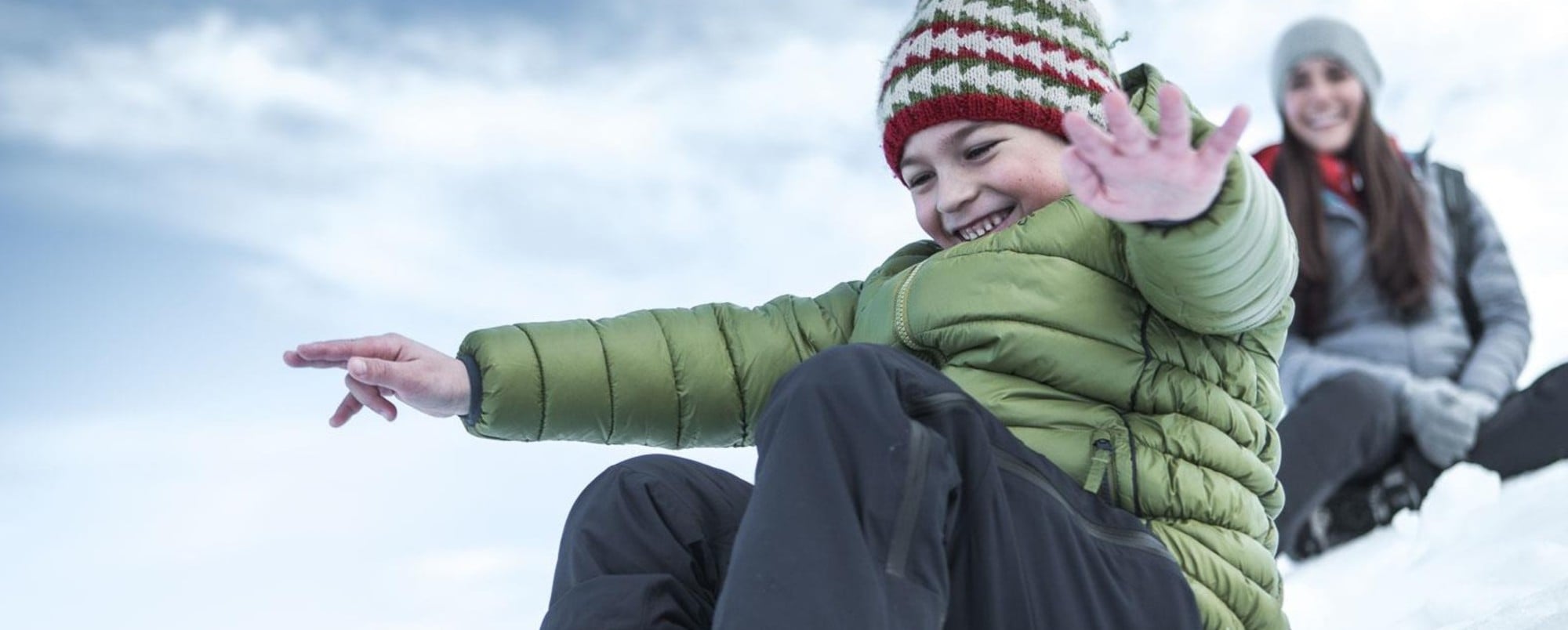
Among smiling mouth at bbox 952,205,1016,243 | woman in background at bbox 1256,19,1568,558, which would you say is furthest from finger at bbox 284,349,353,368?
woman in background at bbox 1256,19,1568,558

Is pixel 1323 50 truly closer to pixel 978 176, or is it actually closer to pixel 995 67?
pixel 995 67

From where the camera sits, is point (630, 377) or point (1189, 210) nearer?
point (1189, 210)

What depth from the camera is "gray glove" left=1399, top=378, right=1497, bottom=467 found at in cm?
392

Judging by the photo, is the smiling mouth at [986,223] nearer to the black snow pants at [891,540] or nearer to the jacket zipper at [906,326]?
the jacket zipper at [906,326]

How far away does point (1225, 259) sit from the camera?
4.20 feet

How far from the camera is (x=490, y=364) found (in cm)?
168

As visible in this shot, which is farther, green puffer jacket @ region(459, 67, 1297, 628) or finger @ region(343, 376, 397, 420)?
finger @ region(343, 376, 397, 420)

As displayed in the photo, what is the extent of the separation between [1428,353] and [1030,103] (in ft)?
9.88

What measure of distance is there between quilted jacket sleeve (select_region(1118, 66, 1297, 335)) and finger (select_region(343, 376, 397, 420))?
0.83 metres

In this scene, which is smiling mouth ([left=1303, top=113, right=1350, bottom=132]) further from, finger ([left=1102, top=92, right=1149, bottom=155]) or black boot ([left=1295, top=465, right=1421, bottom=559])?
finger ([left=1102, top=92, right=1149, bottom=155])

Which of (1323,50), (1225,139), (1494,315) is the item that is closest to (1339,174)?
(1323,50)

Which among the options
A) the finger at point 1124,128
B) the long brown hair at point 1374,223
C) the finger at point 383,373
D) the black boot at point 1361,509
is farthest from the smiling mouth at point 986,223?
the long brown hair at point 1374,223

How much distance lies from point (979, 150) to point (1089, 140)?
24.0 inches

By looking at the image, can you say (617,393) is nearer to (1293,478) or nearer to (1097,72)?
(1097,72)
